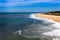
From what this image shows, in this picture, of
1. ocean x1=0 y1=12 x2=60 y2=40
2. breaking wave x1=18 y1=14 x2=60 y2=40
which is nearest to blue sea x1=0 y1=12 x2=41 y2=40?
ocean x1=0 y1=12 x2=60 y2=40

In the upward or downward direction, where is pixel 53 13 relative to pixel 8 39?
upward

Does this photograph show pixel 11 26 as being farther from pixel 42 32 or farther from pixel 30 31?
pixel 42 32

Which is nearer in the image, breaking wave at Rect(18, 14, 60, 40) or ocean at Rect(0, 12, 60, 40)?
ocean at Rect(0, 12, 60, 40)

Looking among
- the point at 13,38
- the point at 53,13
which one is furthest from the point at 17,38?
the point at 53,13

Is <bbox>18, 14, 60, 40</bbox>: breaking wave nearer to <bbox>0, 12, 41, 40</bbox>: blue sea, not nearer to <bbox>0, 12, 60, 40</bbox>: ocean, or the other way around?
<bbox>0, 12, 60, 40</bbox>: ocean

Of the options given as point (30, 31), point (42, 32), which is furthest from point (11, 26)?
point (42, 32)

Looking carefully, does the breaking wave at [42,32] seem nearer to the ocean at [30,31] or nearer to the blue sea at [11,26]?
the ocean at [30,31]

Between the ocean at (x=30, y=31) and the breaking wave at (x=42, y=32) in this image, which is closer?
the ocean at (x=30, y=31)

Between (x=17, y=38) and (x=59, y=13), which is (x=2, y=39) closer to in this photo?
(x=17, y=38)

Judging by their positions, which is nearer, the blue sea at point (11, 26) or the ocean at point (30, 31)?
the ocean at point (30, 31)

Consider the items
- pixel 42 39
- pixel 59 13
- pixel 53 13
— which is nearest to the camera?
pixel 42 39

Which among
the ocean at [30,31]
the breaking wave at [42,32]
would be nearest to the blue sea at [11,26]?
the ocean at [30,31]
